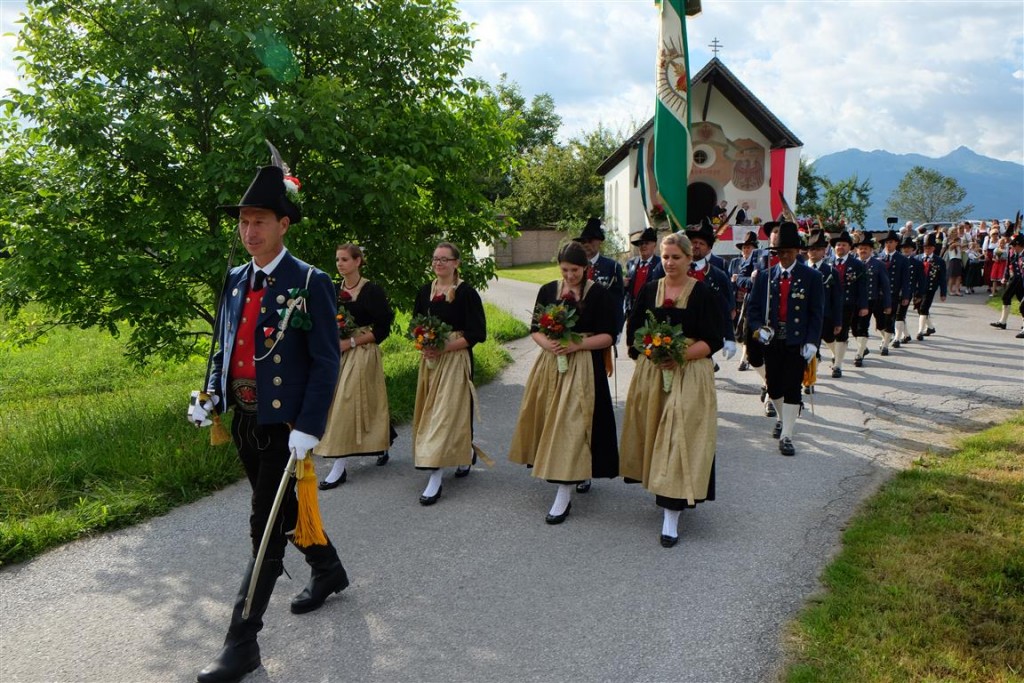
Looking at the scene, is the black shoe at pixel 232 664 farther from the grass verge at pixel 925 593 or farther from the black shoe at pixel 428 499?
the grass verge at pixel 925 593

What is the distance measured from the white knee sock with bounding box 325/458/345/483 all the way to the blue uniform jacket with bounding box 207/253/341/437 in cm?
276

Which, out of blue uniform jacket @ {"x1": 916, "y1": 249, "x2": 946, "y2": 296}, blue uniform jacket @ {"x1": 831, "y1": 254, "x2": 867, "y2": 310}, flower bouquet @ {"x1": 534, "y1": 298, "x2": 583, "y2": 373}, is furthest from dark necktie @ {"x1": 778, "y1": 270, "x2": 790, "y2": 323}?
blue uniform jacket @ {"x1": 916, "y1": 249, "x2": 946, "y2": 296}

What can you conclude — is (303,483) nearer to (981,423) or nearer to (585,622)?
(585,622)

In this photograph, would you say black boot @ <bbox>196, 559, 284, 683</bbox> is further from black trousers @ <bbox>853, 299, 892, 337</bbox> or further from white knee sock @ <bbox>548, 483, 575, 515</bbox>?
black trousers @ <bbox>853, 299, 892, 337</bbox>

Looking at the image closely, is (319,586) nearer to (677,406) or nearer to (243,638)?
(243,638)

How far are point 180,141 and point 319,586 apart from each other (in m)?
5.89

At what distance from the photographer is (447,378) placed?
21.1 ft

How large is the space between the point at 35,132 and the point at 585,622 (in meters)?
7.43

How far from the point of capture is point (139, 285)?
809cm

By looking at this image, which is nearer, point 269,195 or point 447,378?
point 269,195

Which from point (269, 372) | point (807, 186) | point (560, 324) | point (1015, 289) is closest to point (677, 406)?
point (560, 324)

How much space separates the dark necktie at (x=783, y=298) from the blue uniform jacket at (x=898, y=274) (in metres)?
6.77

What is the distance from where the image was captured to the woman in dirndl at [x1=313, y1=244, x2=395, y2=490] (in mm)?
6719

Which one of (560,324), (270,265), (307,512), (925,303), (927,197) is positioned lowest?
(307,512)
